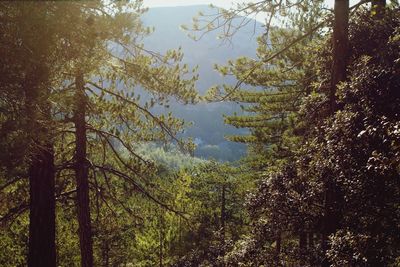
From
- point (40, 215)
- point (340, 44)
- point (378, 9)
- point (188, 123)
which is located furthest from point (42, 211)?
point (378, 9)

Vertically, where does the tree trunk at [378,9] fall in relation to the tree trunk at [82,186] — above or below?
above

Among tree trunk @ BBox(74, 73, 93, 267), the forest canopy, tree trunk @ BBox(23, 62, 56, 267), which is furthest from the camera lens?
tree trunk @ BBox(74, 73, 93, 267)

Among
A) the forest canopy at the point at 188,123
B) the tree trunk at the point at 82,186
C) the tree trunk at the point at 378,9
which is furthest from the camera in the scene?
the tree trunk at the point at 82,186

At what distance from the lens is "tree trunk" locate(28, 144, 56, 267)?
24.5 ft

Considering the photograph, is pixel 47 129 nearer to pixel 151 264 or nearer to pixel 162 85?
pixel 162 85

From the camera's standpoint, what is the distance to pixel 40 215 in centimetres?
748

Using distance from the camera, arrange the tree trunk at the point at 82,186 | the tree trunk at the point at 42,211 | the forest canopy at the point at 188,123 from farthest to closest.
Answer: the tree trunk at the point at 82,186, the tree trunk at the point at 42,211, the forest canopy at the point at 188,123

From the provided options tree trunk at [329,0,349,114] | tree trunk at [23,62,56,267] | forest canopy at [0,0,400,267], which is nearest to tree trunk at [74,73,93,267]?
forest canopy at [0,0,400,267]

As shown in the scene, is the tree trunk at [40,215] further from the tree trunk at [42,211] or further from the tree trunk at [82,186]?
the tree trunk at [82,186]

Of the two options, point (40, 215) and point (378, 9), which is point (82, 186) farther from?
point (378, 9)

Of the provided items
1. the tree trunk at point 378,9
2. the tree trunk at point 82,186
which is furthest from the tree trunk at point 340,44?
the tree trunk at point 82,186

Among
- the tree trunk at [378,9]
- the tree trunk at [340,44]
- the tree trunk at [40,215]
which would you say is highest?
the tree trunk at [378,9]

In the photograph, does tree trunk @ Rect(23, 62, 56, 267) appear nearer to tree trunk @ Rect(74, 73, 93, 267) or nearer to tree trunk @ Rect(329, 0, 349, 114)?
tree trunk @ Rect(74, 73, 93, 267)

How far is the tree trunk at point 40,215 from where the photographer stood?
7453 mm
